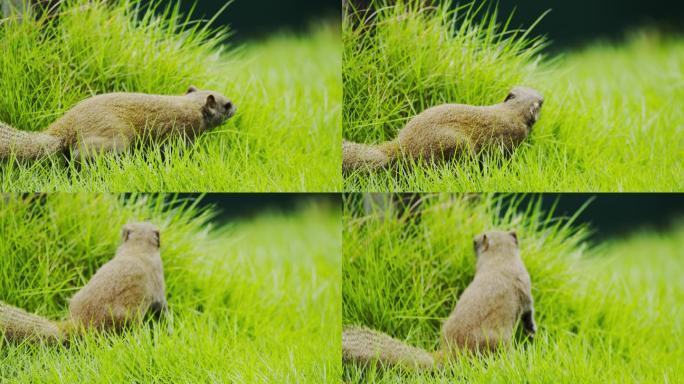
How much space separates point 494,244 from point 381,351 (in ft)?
1.87

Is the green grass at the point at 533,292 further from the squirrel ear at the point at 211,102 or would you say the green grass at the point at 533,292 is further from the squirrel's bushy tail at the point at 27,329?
the squirrel's bushy tail at the point at 27,329

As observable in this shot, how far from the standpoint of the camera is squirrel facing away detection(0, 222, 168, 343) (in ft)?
11.2

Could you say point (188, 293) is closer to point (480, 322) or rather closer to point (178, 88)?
point (178, 88)

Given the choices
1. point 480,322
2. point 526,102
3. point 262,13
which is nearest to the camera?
point 480,322

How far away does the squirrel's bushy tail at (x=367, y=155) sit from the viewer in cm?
350

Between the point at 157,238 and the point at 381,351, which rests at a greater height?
the point at 157,238

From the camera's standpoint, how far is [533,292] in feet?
11.7

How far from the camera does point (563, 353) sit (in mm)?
3443

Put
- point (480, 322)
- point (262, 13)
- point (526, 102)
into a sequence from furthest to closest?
1. point (262, 13)
2. point (526, 102)
3. point (480, 322)

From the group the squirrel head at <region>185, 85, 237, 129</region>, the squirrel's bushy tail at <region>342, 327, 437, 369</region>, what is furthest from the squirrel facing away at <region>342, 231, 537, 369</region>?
the squirrel head at <region>185, 85, 237, 129</region>

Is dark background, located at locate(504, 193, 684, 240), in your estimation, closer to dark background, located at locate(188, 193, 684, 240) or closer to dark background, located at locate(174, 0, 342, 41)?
dark background, located at locate(188, 193, 684, 240)

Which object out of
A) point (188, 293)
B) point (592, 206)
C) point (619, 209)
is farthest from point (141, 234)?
point (619, 209)

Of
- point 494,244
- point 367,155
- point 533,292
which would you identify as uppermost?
point 367,155

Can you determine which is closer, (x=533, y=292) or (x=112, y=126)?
(x=112, y=126)
